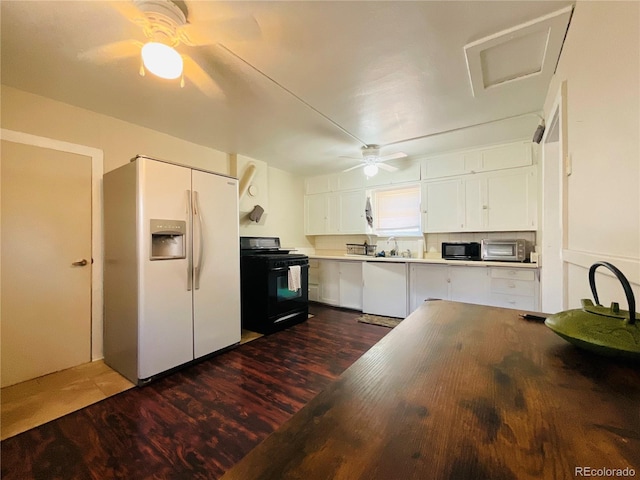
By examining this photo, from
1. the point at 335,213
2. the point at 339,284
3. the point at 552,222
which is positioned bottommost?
the point at 339,284

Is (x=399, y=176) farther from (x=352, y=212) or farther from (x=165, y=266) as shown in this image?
(x=165, y=266)

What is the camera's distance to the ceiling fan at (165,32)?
4.52ft

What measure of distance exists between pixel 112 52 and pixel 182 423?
2.49 meters

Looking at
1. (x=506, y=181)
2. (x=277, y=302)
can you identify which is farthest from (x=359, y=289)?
(x=506, y=181)

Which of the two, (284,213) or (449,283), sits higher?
(284,213)

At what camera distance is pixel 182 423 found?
168cm

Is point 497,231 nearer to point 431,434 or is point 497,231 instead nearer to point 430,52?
point 430,52

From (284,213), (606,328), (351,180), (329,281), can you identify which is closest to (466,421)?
(606,328)

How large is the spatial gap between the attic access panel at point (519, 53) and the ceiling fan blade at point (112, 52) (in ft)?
7.19

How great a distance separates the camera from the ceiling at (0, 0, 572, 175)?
1.48m

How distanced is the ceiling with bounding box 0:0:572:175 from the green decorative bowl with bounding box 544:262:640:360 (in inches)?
64.5

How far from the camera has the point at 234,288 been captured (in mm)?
2826

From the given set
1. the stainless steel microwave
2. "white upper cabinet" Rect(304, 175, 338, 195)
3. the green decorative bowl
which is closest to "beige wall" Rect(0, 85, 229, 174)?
"white upper cabinet" Rect(304, 175, 338, 195)

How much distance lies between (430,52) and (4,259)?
364cm
